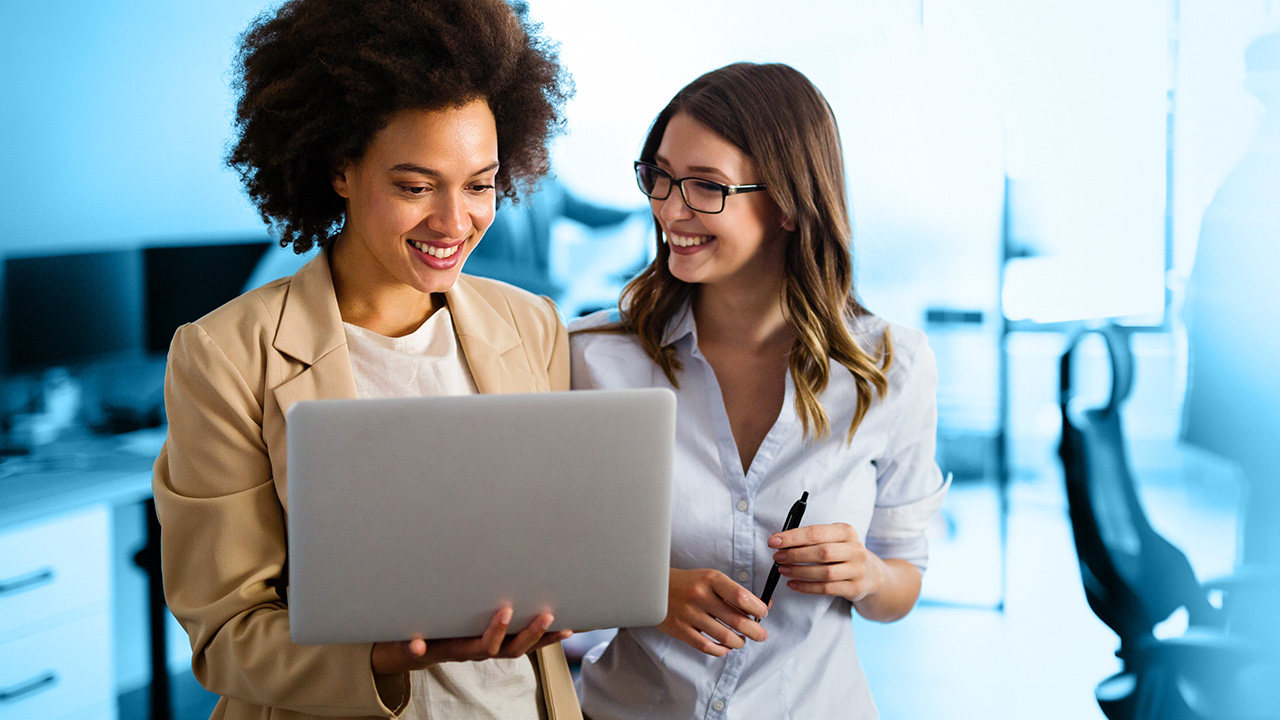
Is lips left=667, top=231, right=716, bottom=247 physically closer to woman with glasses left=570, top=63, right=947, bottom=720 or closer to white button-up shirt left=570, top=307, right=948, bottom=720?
woman with glasses left=570, top=63, right=947, bottom=720

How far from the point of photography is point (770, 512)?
1476mm

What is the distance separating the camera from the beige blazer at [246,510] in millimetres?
1174

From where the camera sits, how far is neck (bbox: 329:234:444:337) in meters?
1.39

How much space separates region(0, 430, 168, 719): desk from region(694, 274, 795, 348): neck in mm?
2026

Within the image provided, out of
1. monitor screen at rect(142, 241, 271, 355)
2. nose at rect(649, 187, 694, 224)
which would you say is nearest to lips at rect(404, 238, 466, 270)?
nose at rect(649, 187, 694, 224)

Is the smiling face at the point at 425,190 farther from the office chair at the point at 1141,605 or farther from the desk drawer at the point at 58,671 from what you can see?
the office chair at the point at 1141,605

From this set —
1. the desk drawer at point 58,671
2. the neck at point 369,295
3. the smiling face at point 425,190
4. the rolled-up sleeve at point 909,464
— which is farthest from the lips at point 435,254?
the desk drawer at point 58,671

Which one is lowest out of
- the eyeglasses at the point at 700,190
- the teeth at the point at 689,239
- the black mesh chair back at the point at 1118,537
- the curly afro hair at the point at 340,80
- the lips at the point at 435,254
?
the black mesh chair back at the point at 1118,537

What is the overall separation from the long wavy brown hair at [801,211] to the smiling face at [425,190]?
39 centimetres

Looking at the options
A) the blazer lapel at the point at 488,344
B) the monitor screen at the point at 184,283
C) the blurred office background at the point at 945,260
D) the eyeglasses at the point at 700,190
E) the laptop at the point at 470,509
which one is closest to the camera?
the laptop at the point at 470,509

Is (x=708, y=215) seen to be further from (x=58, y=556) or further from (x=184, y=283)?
(x=184, y=283)

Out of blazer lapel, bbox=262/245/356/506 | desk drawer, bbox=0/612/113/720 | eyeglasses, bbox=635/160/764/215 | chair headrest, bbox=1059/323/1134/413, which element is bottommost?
desk drawer, bbox=0/612/113/720

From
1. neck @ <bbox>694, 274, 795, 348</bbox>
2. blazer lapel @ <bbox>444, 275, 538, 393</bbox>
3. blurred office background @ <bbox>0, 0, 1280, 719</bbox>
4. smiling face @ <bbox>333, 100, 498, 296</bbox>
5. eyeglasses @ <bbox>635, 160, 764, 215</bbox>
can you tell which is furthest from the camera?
blurred office background @ <bbox>0, 0, 1280, 719</bbox>

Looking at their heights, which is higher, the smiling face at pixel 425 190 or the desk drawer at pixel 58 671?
the smiling face at pixel 425 190
